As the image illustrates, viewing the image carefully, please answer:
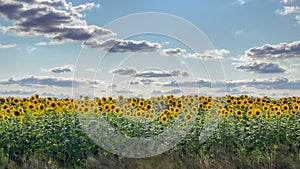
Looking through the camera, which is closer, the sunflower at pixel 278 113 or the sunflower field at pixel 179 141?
the sunflower field at pixel 179 141

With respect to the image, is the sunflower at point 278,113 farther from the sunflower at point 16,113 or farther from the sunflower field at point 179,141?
the sunflower at point 16,113

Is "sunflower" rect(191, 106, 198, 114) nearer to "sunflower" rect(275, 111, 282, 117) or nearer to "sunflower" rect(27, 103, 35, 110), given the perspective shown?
"sunflower" rect(275, 111, 282, 117)

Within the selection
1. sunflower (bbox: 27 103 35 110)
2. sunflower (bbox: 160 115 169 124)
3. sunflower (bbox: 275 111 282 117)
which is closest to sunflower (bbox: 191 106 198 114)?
sunflower (bbox: 160 115 169 124)

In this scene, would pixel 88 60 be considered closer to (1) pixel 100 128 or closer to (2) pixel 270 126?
(1) pixel 100 128

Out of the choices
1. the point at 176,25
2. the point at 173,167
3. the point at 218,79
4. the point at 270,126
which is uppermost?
the point at 176,25

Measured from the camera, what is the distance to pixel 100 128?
8625mm

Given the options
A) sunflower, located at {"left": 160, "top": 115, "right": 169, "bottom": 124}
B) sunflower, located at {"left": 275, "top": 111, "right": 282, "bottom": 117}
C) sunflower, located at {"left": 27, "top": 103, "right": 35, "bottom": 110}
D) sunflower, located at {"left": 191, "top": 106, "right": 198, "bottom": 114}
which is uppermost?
sunflower, located at {"left": 27, "top": 103, "right": 35, "bottom": 110}

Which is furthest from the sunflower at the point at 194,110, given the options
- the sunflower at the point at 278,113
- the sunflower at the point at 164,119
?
the sunflower at the point at 278,113

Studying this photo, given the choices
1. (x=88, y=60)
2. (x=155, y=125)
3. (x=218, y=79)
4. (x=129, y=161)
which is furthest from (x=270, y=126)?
(x=88, y=60)

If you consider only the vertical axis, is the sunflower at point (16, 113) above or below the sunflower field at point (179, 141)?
above

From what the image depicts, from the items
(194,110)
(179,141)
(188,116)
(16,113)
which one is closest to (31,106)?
(16,113)

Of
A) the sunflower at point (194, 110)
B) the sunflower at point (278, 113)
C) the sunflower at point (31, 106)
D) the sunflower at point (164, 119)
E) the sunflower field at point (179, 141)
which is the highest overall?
the sunflower at point (31, 106)

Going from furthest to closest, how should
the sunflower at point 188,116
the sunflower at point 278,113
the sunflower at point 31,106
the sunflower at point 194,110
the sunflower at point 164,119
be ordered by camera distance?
the sunflower at point 194,110 < the sunflower at point 31,106 < the sunflower at point 188,116 < the sunflower at point 278,113 < the sunflower at point 164,119

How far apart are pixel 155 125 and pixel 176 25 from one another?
82.1 inches
